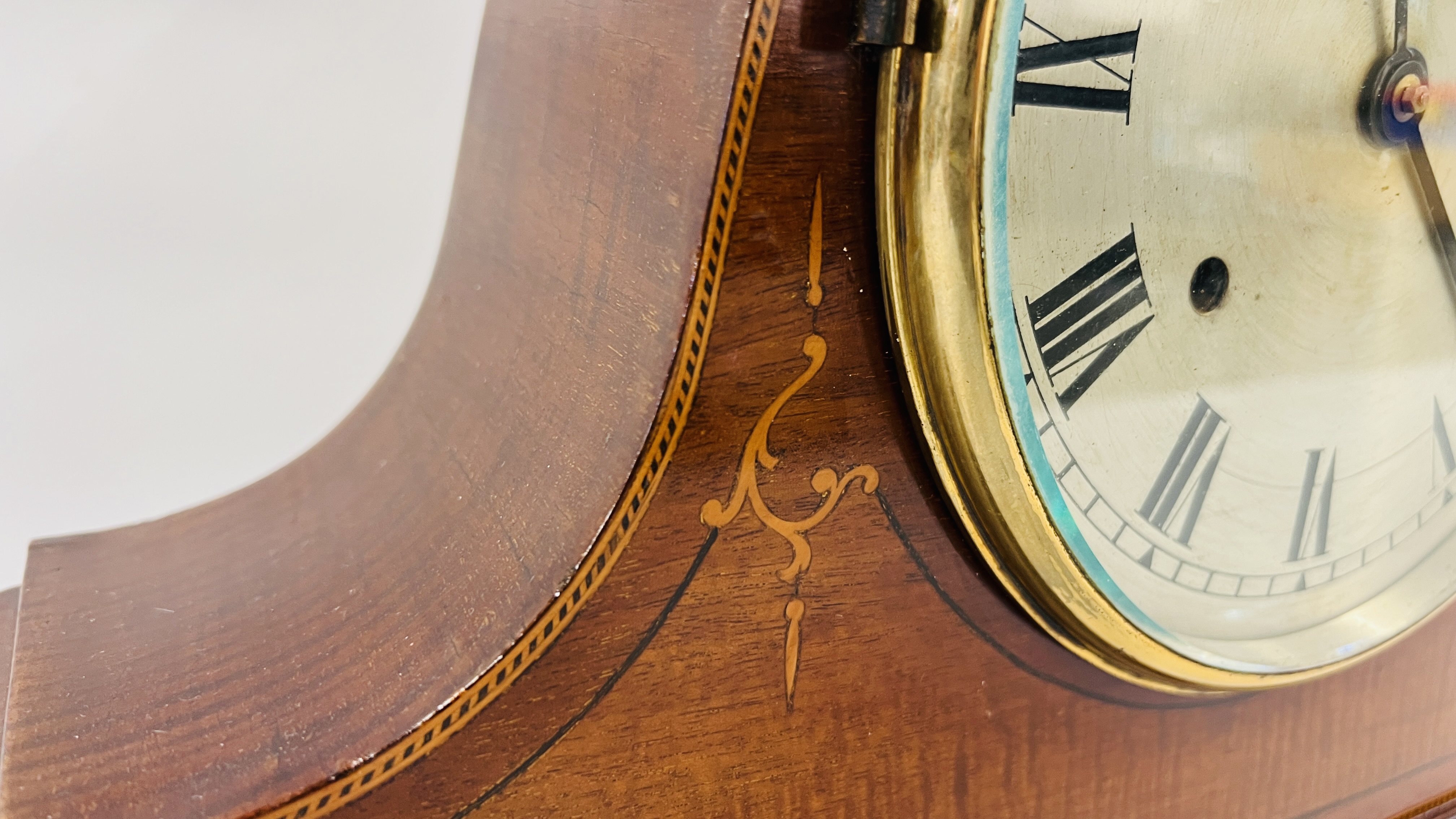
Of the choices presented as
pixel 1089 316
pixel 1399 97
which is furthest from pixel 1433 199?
pixel 1089 316

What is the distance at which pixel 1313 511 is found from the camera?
2.12 feet

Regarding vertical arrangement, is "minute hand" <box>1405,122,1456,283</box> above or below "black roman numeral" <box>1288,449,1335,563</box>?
above

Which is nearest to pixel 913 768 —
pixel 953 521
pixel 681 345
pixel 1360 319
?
pixel 953 521

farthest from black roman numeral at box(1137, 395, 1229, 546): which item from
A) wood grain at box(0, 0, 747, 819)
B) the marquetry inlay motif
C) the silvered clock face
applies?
wood grain at box(0, 0, 747, 819)

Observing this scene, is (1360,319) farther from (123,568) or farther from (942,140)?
(123,568)

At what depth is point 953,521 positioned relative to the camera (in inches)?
20.9

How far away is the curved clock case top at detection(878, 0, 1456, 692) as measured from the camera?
461mm

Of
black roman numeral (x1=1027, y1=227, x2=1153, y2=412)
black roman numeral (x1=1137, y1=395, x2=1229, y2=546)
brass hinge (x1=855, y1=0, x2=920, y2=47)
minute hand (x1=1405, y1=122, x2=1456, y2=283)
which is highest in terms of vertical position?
A: brass hinge (x1=855, y1=0, x2=920, y2=47)

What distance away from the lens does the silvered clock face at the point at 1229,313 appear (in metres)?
0.48

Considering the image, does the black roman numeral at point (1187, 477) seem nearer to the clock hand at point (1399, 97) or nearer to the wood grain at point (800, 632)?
the wood grain at point (800, 632)

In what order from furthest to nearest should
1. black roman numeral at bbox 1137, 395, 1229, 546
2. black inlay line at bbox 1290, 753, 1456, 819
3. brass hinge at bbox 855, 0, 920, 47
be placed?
black inlay line at bbox 1290, 753, 1456, 819 < black roman numeral at bbox 1137, 395, 1229, 546 < brass hinge at bbox 855, 0, 920, 47

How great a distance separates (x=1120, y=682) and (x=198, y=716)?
1.48 ft

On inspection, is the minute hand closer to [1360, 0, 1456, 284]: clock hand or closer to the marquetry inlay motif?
[1360, 0, 1456, 284]: clock hand

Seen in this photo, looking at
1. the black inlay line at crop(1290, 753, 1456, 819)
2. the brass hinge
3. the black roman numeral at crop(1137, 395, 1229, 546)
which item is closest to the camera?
the brass hinge
